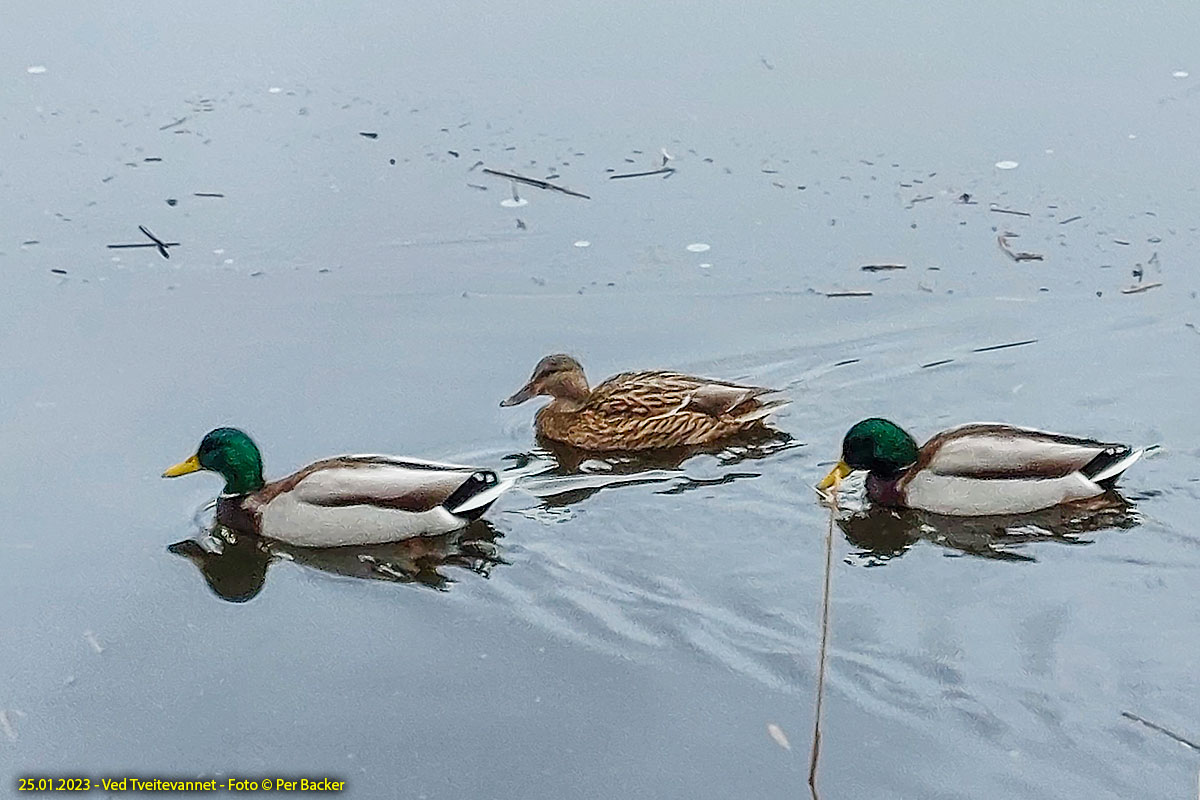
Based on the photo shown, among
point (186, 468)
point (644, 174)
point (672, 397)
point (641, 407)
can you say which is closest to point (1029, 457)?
point (672, 397)

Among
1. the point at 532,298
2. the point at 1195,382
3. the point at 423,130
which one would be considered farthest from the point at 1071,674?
the point at 423,130

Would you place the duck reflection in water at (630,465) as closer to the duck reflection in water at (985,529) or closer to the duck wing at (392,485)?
the duck wing at (392,485)

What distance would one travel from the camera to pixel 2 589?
204 inches

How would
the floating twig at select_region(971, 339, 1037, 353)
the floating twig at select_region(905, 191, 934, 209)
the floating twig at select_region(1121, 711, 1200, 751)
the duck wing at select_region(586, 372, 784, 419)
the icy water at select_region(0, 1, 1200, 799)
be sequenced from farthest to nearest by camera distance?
the floating twig at select_region(905, 191, 934, 209), the floating twig at select_region(971, 339, 1037, 353), the duck wing at select_region(586, 372, 784, 419), the icy water at select_region(0, 1, 1200, 799), the floating twig at select_region(1121, 711, 1200, 751)

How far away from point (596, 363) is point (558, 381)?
54 centimetres

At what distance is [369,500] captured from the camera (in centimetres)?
548

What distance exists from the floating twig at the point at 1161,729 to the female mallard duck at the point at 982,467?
1398 mm

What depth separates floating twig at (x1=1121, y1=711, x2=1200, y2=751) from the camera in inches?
162

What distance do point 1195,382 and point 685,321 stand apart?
212 cm

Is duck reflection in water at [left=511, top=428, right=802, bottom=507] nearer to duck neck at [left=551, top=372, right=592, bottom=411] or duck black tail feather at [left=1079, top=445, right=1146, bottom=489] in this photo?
duck neck at [left=551, top=372, right=592, bottom=411]

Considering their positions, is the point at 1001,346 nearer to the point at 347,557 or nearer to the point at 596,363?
the point at 596,363

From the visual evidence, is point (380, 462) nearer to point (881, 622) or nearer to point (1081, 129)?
point (881, 622)

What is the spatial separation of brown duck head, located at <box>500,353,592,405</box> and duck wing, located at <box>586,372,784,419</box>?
0.07m

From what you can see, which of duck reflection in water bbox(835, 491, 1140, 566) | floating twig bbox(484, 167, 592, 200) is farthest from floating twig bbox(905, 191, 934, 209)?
duck reflection in water bbox(835, 491, 1140, 566)
